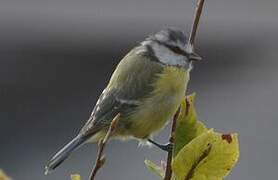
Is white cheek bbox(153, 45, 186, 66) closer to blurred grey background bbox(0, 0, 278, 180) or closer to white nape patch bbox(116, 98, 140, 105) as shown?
white nape patch bbox(116, 98, 140, 105)

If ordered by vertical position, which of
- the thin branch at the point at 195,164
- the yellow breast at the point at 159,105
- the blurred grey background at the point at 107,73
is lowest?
the blurred grey background at the point at 107,73

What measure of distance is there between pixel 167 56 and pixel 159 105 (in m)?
0.24

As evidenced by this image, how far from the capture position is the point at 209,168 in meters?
1.19

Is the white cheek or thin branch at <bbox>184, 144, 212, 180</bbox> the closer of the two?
thin branch at <bbox>184, 144, 212, 180</bbox>

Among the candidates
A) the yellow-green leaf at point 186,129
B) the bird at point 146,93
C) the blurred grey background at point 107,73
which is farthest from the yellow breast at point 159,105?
the blurred grey background at point 107,73

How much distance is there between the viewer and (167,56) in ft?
8.73

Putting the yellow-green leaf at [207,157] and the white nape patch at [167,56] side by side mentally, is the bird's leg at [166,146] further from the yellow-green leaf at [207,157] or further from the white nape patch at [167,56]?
the white nape patch at [167,56]

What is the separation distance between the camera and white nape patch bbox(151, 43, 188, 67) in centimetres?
257

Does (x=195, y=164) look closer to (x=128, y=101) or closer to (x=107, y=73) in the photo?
→ (x=128, y=101)

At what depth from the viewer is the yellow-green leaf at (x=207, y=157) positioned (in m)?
1.18

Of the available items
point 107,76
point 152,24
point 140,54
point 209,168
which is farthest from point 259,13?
point 209,168

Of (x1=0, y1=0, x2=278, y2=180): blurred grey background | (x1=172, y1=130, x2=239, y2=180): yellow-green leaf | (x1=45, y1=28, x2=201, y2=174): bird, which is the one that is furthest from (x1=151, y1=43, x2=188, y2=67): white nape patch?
(x1=0, y1=0, x2=278, y2=180): blurred grey background

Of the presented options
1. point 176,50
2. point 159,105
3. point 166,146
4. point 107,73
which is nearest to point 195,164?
point 166,146

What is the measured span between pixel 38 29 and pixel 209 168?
19.6ft
